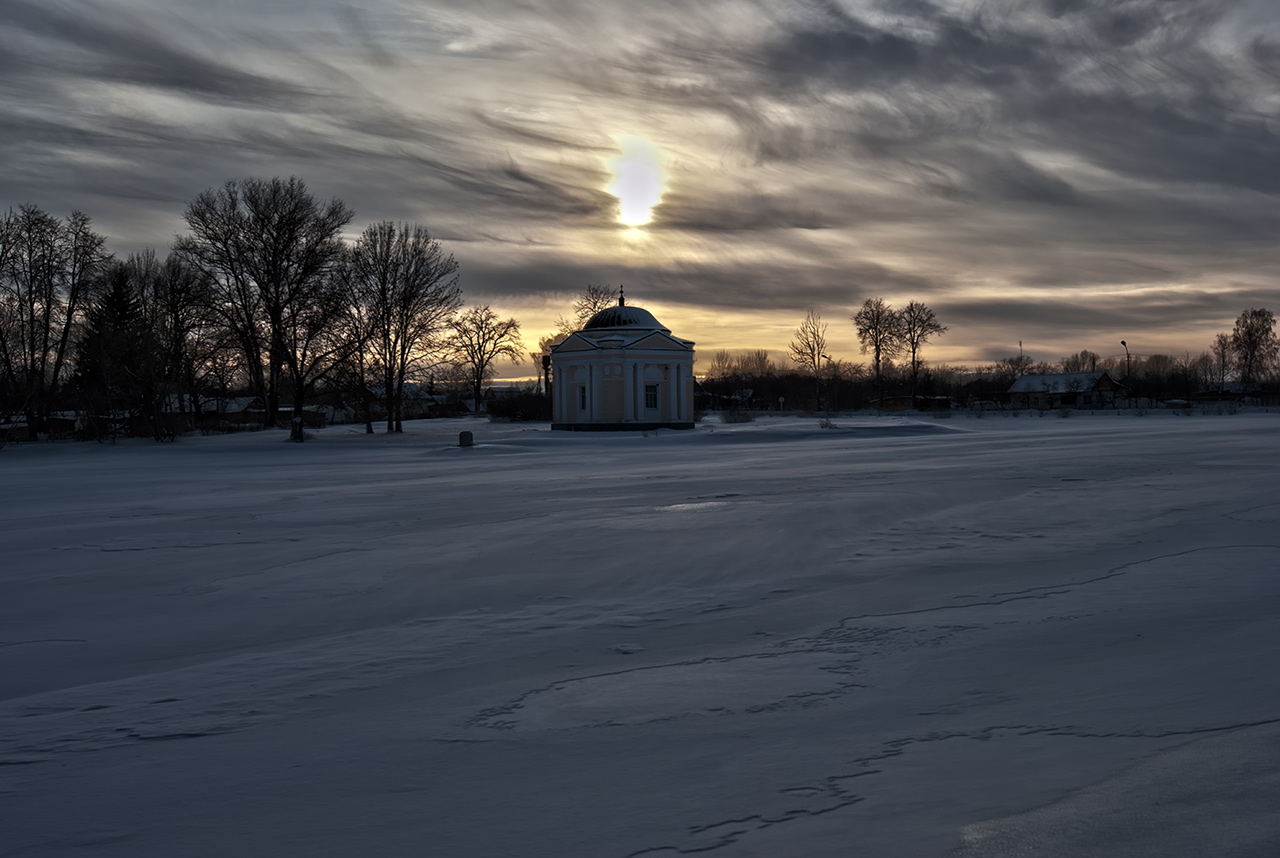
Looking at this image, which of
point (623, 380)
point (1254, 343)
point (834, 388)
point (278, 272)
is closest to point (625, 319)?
point (623, 380)

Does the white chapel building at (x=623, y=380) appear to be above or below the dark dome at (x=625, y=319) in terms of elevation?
below

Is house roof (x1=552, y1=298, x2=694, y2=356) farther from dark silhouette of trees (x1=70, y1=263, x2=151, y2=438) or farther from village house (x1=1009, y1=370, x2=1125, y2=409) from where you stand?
village house (x1=1009, y1=370, x2=1125, y2=409)

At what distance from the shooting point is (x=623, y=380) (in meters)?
52.0

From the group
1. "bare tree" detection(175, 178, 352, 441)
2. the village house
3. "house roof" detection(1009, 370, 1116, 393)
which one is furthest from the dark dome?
"house roof" detection(1009, 370, 1116, 393)

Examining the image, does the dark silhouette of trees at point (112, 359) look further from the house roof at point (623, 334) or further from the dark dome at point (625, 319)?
the dark dome at point (625, 319)

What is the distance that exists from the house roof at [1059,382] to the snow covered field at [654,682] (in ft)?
334

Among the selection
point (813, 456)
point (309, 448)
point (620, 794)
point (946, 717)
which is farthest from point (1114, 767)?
point (309, 448)

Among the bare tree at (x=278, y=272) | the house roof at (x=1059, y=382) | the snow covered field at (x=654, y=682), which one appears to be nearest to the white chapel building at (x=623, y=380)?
the bare tree at (x=278, y=272)

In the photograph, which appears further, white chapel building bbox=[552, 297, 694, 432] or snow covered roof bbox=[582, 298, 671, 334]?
snow covered roof bbox=[582, 298, 671, 334]

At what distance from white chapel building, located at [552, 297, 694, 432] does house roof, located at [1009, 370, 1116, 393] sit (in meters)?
69.7

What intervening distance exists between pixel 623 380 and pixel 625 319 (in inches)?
240

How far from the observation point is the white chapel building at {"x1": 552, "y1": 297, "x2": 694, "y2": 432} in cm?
5191

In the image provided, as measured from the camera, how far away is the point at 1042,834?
3506 mm

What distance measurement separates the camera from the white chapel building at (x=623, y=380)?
5191 centimetres
